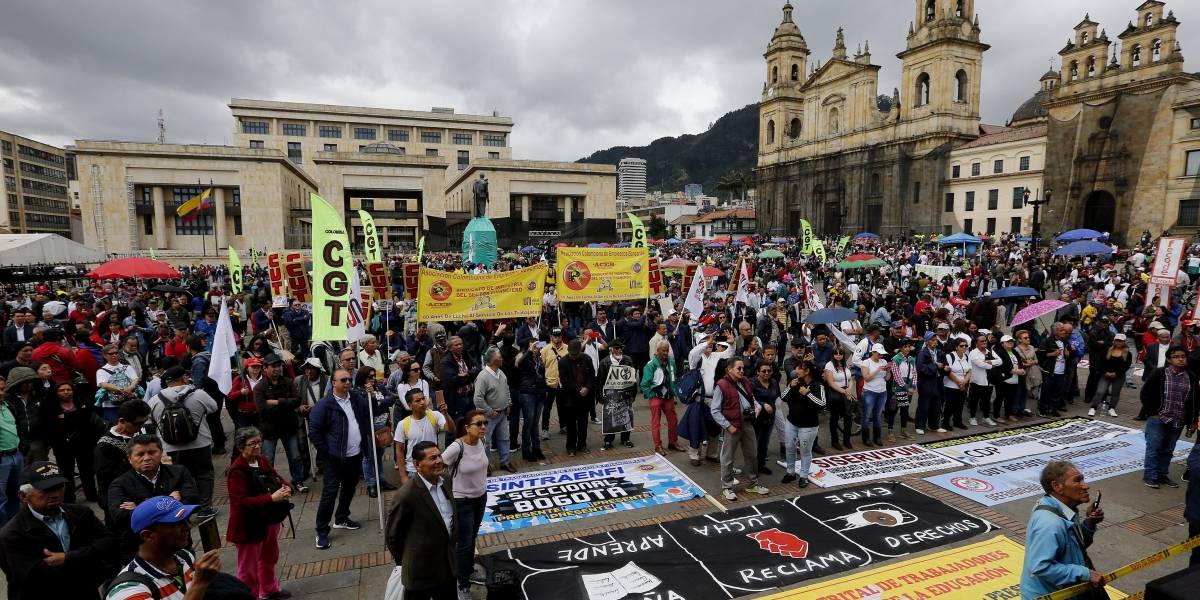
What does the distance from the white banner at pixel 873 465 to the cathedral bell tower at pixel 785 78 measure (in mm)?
71907

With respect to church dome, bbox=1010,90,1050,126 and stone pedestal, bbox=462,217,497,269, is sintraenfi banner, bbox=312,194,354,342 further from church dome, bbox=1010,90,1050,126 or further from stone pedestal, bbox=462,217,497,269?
church dome, bbox=1010,90,1050,126

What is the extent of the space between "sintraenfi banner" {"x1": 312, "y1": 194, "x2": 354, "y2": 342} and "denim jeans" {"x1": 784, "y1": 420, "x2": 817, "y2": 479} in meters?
5.64

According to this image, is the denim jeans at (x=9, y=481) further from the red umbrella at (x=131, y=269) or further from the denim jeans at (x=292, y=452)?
the red umbrella at (x=131, y=269)

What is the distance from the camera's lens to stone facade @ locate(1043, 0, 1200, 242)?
38000 millimetres

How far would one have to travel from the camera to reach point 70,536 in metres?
3.78

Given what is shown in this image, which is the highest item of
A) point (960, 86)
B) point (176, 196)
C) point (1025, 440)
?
point (960, 86)

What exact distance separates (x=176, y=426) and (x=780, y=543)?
249 inches

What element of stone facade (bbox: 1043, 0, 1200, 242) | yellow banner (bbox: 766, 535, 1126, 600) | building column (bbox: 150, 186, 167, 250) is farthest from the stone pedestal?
stone facade (bbox: 1043, 0, 1200, 242)

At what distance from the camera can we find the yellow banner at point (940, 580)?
507 centimetres

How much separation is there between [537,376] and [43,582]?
5.52 meters

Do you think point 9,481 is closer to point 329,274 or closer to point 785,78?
point 329,274

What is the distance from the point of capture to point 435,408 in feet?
25.9

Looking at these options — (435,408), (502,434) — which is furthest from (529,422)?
(435,408)

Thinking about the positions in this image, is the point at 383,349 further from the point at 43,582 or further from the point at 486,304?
the point at 43,582
